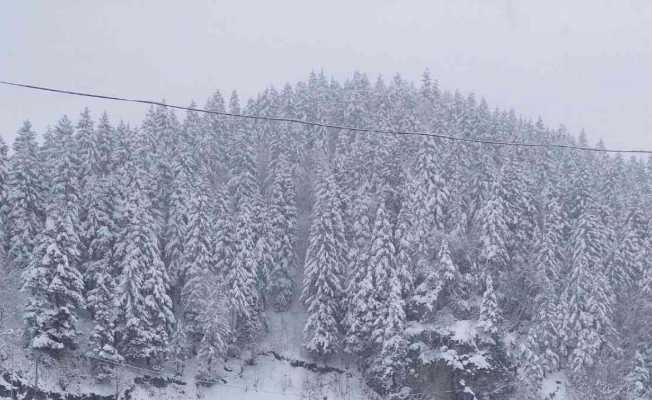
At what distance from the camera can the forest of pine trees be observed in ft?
145

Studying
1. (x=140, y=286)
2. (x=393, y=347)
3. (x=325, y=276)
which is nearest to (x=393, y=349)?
(x=393, y=347)

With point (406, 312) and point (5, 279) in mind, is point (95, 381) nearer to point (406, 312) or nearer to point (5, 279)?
point (5, 279)

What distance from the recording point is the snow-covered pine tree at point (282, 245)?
55125 millimetres

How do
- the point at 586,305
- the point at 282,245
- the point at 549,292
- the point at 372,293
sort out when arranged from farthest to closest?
the point at 282,245
the point at 549,292
the point at 586,305
the point at 372,293

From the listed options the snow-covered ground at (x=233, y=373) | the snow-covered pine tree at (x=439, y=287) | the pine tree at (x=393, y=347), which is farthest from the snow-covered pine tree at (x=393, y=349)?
the snow-covered ground at (x=233, y=373)

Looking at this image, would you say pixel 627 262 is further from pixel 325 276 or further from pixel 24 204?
pixel 24 204

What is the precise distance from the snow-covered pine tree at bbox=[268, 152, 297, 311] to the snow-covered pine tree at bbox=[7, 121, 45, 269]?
63.0 ft

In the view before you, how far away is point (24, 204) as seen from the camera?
46.8 m

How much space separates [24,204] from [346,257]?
25976 millimetres

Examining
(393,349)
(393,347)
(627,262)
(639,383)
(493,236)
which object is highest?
(493,236)

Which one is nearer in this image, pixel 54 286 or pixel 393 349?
pixel 54 286

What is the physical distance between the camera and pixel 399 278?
49156mm

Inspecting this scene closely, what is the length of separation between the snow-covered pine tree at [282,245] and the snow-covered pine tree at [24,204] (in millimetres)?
19190

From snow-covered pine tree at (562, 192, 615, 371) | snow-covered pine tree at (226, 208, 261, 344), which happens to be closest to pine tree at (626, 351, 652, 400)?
snow-covered pine tree at (562, 192, 615, 371)
